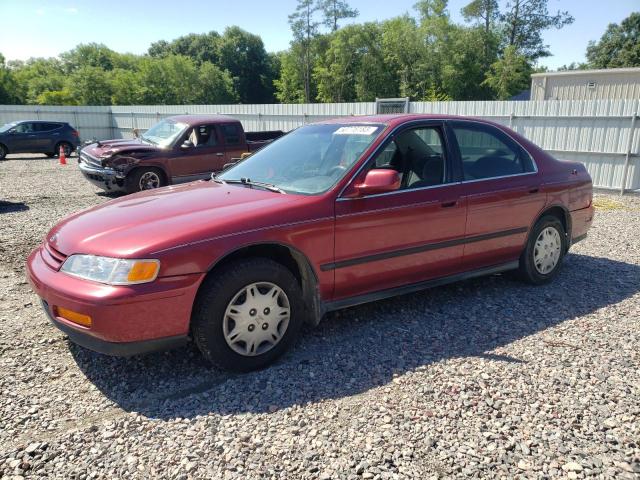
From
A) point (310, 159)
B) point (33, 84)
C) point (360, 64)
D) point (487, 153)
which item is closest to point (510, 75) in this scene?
point (360, 64)

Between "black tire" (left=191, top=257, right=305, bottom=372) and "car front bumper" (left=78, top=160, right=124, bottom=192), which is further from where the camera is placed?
"car front bumper" (left=78, top=160, right=124, bottom=192)

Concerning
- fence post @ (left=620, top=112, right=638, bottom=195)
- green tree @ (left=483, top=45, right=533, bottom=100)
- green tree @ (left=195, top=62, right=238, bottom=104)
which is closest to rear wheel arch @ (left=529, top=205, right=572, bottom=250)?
fence post @ (left=620, top=112, right=638, bottom=195)

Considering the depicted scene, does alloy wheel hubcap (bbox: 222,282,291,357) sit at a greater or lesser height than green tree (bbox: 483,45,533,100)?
lesser

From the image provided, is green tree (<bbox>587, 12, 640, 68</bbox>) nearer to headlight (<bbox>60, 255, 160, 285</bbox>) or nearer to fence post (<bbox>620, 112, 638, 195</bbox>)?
fence post (<bbox>620, 112, 638, 195</bbox>)

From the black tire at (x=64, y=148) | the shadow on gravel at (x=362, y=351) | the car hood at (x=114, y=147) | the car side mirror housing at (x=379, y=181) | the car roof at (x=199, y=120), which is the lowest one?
the shadow on gravel at (x=362, y=351)

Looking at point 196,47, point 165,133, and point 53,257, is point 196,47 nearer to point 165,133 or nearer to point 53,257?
point 165,133

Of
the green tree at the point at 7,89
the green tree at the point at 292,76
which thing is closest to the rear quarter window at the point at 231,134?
the green tree at the point at 292,76

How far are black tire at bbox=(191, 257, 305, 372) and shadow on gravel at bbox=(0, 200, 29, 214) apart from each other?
7715mm

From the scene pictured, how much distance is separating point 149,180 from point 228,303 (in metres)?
7.79

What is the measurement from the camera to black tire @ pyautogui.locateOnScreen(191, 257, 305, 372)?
3.12 meters

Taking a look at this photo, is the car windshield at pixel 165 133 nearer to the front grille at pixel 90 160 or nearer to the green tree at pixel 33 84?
the front grille at pixel 90 160

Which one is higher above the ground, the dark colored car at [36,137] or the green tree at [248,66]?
the green tree at [248,66]

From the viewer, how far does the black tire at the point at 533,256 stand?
496 centimetres

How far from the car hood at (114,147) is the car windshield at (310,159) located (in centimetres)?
633
